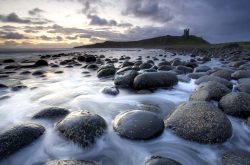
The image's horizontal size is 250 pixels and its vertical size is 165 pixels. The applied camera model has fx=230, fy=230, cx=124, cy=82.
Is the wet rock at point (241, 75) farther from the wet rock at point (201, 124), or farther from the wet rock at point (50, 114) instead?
the wet rock at point (50, 114)

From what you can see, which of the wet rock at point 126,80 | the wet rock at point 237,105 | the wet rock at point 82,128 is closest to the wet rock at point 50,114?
the wet rock at point 82,128

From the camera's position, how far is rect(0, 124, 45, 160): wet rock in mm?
2482

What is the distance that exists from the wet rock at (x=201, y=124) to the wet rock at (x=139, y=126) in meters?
0.23

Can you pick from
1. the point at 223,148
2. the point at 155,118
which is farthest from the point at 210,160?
the point at 155,118

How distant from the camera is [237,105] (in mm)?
3490

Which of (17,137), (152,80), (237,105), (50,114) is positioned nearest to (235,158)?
(237,105)

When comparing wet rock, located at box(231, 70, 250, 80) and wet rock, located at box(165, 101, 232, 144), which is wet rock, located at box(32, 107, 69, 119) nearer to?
wet rock, located at box(165, 101, 232, 144)

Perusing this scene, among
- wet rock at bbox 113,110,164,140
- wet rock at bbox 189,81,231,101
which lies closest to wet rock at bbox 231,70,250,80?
wet rock at bbox 189,81,231,101

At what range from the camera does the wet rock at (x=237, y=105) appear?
3.42m

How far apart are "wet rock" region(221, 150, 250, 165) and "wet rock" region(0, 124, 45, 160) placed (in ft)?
7.11

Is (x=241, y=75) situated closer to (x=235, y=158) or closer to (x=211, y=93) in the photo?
(x=211, y=93)

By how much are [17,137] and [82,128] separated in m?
0.74

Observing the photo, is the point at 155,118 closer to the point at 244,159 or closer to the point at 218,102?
the point at 244,159

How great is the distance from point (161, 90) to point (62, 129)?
9.91 feet
